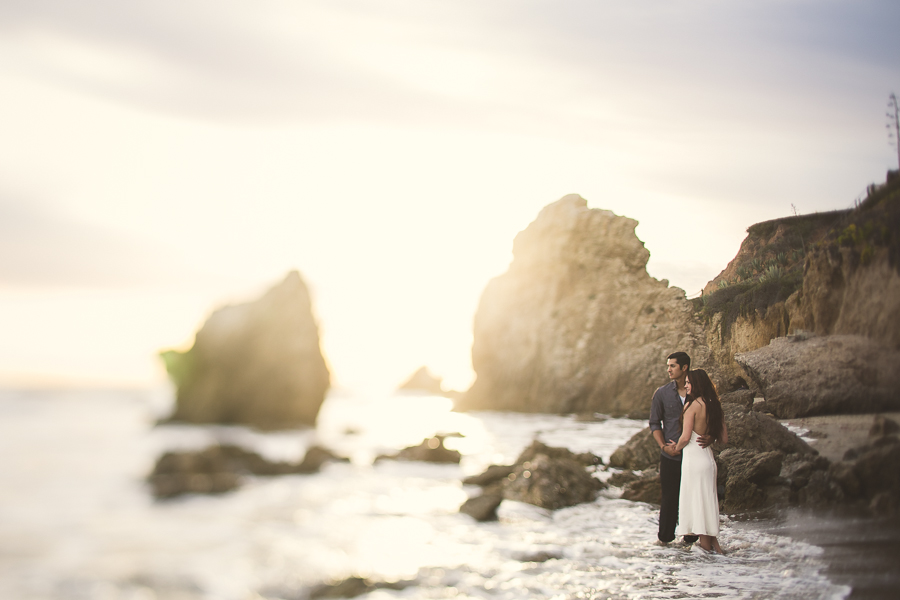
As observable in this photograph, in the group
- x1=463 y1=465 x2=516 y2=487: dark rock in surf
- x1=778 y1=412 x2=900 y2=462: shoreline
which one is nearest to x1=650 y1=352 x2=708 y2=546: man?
x1=778 y1=412 x2=900 y2=462: shoreline

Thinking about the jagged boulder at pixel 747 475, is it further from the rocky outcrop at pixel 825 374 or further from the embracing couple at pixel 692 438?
the rocky outcrop at pixel 825 374

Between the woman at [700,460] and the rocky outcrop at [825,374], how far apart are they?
69 centimetres

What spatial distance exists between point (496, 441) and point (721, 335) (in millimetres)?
26240

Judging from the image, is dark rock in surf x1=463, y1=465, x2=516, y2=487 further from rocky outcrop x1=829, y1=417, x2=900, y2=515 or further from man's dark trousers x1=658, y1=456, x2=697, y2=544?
rocky outcrop x1=829, y1=417, x2=900, y2=515

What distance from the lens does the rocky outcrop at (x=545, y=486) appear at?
11273mm

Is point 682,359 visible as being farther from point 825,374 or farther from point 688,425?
point 825,374

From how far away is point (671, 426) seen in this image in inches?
265

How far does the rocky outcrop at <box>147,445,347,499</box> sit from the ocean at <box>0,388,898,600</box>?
0.82 metres

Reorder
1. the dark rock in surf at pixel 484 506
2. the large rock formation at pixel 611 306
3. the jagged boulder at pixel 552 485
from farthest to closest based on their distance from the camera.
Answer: the dark rock in surf at pixel 484 506 → the jagged boulder at pixel 552 485 → the large rock formation at pixel 611 306

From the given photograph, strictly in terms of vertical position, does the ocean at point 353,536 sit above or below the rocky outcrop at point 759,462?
below

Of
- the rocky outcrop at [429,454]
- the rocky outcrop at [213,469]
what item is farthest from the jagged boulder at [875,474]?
the rocky outcrop at [213,469]

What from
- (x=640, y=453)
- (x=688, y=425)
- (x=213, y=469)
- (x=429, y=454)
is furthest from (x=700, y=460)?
(x=213, y=469)

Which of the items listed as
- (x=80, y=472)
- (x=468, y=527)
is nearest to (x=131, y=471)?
(x=80, y=472)

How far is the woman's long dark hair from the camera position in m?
6.12
